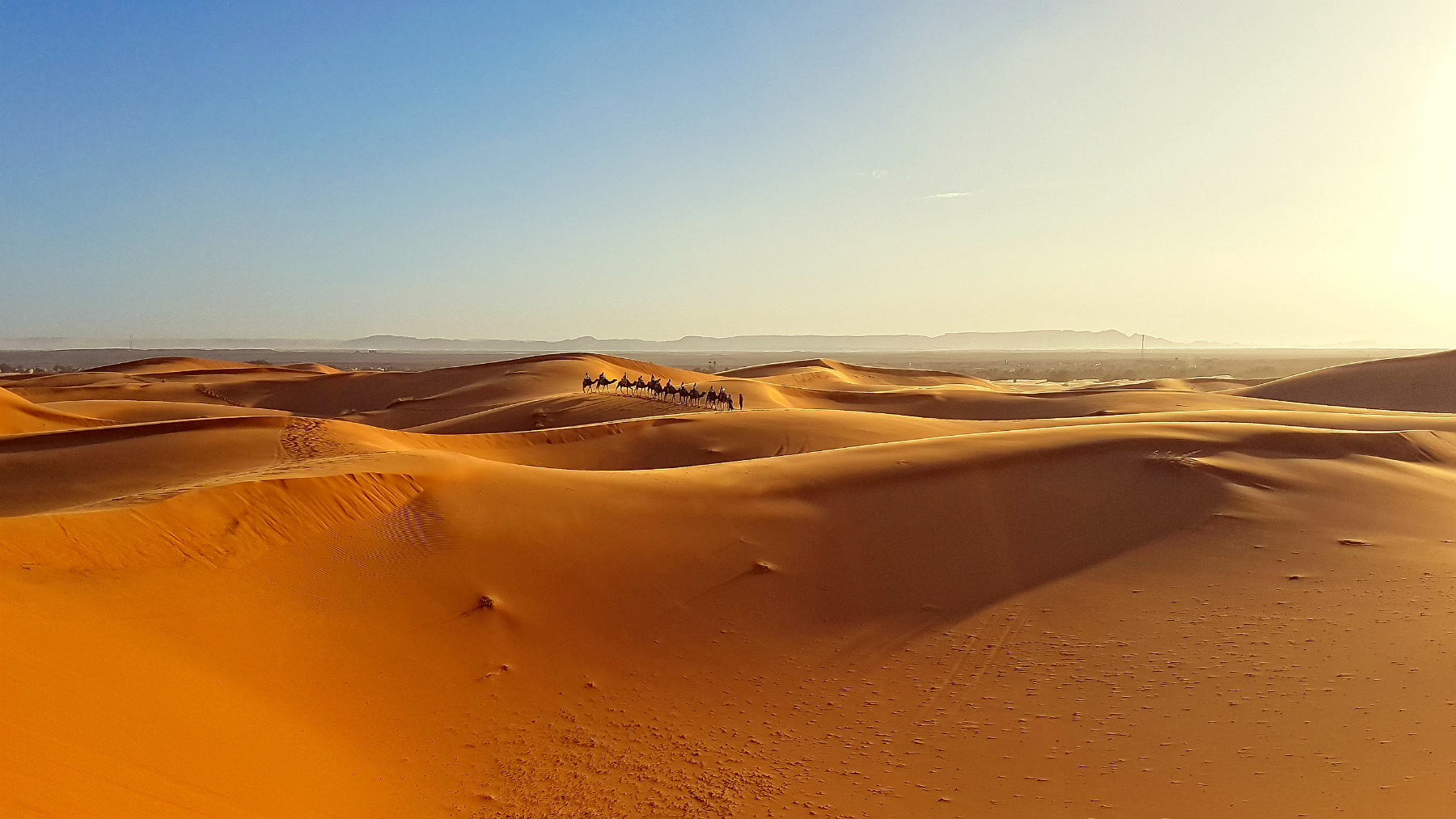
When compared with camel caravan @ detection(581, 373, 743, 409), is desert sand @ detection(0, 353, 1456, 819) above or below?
below

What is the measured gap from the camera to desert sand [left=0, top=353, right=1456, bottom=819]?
5289 millimetres

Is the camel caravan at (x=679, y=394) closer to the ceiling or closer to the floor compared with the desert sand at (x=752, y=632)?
closer to the ceiling

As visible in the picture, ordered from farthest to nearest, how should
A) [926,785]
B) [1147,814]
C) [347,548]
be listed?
[347,548], [926,785], [1147,814]

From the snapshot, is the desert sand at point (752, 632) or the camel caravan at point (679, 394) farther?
the camel caravan at point (679, 394)

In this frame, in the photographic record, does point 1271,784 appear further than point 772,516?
No

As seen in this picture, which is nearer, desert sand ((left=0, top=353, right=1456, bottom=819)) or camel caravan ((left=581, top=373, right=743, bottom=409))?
desert sand ((left=0, top=353, right=1456, bottom=819))

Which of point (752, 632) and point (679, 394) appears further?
point (679, 394)

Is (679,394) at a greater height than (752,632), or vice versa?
(679,394)

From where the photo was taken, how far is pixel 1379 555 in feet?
31.2

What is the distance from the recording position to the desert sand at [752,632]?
5289mm

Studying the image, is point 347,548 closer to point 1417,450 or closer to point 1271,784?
point 1271,784

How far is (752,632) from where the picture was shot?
8.15m

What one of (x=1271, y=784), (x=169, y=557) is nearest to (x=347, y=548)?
(x=169, y=557)

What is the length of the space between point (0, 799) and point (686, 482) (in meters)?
9.01
